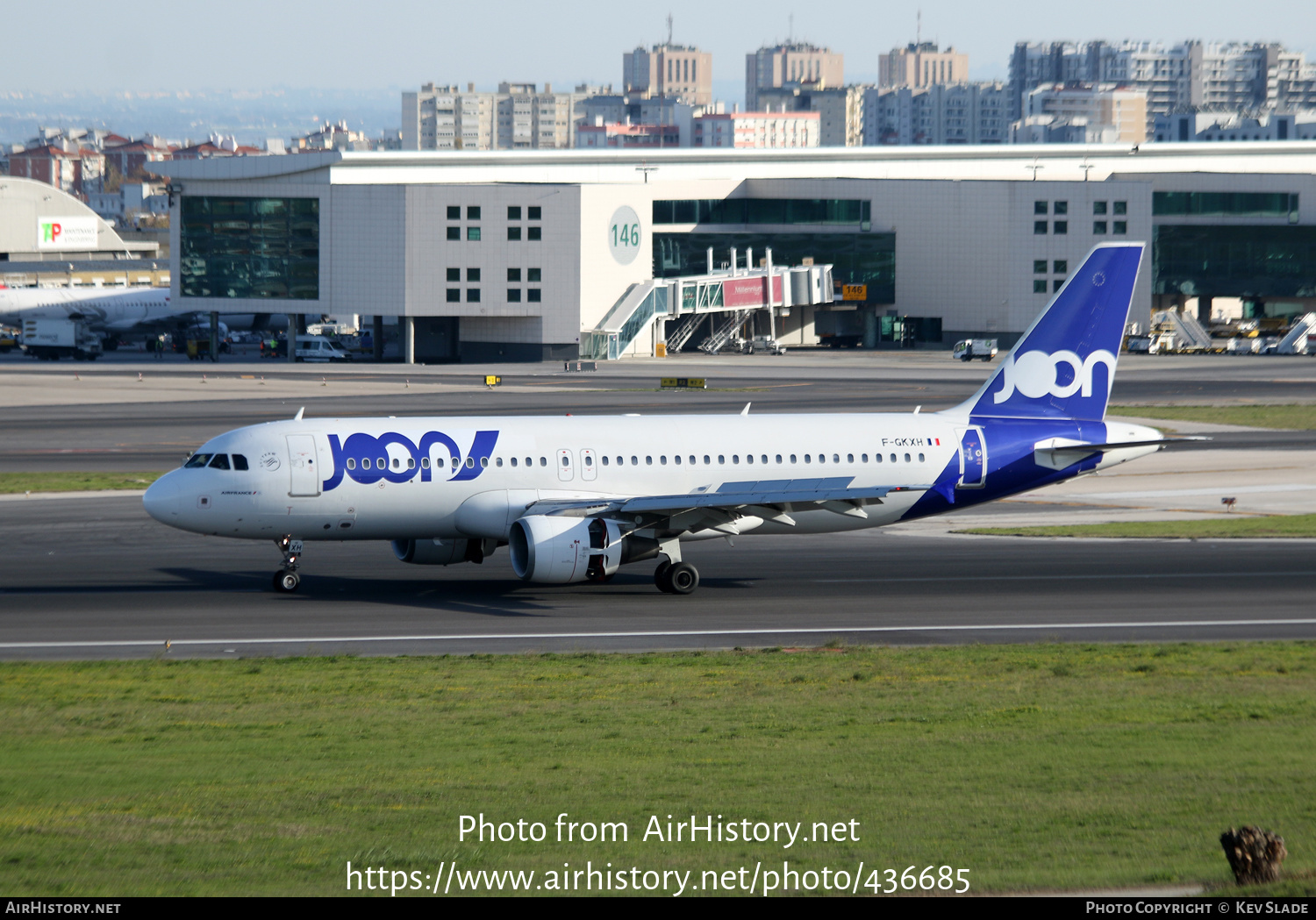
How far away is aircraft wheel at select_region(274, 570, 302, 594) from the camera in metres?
40.1

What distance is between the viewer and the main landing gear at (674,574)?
1585 inches

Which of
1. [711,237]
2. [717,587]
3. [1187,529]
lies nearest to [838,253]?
[711,237]

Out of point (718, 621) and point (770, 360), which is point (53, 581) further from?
point (770, 360)

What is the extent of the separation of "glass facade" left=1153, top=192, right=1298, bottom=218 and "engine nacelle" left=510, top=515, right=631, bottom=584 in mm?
140801

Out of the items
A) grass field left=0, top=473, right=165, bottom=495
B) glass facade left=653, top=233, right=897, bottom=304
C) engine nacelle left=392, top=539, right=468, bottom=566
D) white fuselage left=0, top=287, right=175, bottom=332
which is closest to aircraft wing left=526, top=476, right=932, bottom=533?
engine nacelle left=392, top=539, right=468, bottom=566

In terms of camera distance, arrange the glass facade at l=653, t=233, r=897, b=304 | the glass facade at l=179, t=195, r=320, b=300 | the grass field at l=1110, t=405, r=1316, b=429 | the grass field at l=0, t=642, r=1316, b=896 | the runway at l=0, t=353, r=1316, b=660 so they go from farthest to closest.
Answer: the glass facade at l=653, t=233, r=897, b=304
the glass facade at l=179, t=195, r=320, b=300
the grass field at l=1110, t=405, r=1316, b=429
the runway at l=0, t=353, r=1316, b=660
the grass field at l=0, t=642, r=1316, b=896

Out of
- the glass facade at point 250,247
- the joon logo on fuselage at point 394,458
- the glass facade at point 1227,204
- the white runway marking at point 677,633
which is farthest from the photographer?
the glass facade at point 1227,204

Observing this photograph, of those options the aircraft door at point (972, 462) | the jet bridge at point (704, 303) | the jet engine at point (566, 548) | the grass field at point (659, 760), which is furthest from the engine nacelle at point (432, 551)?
the jet bridge at point (704, 303)

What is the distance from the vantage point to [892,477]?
42.6 m

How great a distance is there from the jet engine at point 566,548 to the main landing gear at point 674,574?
6.50 ft

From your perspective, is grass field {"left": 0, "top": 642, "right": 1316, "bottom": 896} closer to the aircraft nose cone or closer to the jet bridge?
the aircraft nose cone

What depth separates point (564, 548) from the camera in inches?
1484

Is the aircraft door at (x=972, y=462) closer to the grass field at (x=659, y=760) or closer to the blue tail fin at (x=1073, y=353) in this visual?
the blue tail fin at (x=1073, y=353)

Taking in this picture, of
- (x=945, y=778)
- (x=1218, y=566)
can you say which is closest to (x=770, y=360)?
(x=1218, y=566)
